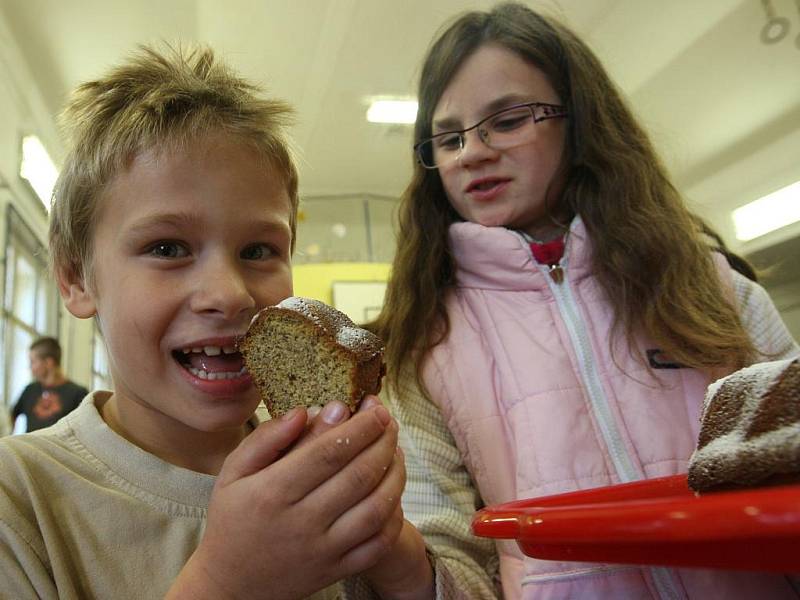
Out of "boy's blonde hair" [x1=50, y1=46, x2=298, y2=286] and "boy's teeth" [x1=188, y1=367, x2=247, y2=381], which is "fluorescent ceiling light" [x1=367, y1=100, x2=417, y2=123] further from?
"boy's teeth" [x1=188, y1=367, x2=247, y2=381]

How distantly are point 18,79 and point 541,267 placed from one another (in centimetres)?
465

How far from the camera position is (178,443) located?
99cm

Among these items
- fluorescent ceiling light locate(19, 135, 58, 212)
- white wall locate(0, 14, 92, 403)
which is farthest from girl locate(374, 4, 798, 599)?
fluorescent ceiling light locate(19, 135, 58, 212)

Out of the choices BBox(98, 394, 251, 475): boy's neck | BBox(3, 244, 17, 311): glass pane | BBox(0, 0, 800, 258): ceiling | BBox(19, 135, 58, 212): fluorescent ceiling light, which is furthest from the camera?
BBox(19, 135, 58, 212): fluorescent ceiling light

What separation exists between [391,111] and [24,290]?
3336 mm

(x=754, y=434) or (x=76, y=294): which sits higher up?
(x=76, y=294)

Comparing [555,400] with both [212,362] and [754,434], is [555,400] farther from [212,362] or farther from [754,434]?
[212,362]

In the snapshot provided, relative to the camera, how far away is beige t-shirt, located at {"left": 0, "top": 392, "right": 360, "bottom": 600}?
0.77 meters

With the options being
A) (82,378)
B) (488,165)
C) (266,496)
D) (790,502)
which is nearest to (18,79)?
(82,378)

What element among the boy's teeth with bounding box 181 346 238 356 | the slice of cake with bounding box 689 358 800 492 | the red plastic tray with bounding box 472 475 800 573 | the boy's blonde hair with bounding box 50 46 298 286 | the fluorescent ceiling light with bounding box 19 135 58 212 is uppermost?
the fluorescent ceiling light with bounding box 19 135 58 212

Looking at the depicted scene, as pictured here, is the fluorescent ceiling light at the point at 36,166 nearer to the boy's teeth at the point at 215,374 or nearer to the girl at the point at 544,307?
the girl at the point at 544,307

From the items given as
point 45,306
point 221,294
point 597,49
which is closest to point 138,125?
point 221,294

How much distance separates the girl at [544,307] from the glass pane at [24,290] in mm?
4417

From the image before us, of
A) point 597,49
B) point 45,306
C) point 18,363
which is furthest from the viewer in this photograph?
point 45,306
